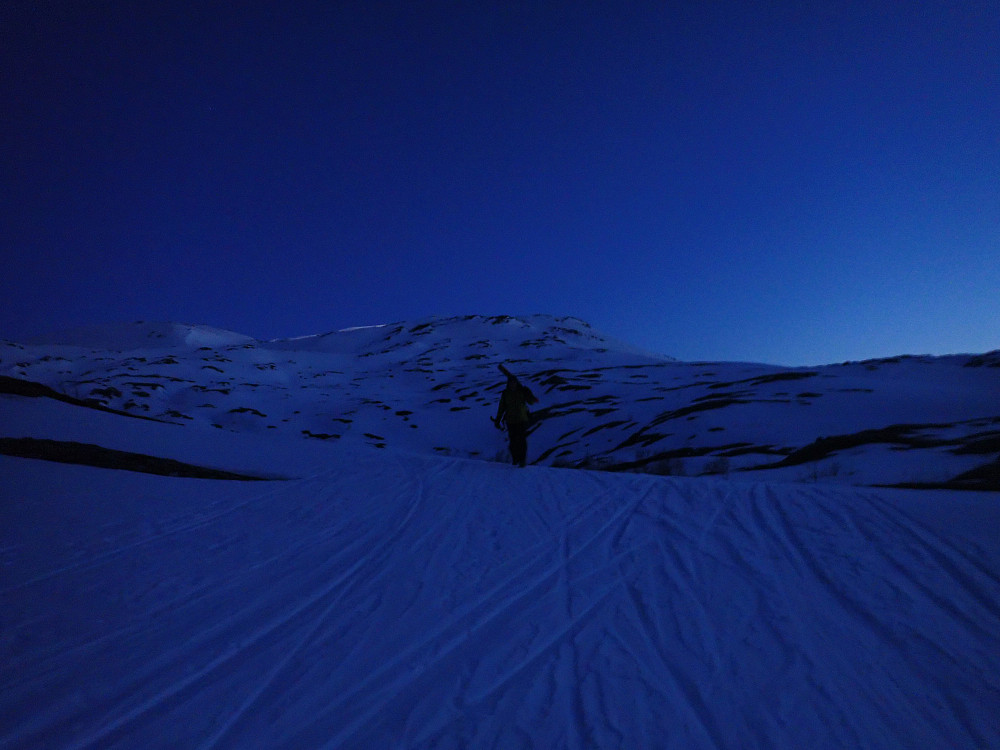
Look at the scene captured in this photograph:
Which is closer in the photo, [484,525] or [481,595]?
[481,595]

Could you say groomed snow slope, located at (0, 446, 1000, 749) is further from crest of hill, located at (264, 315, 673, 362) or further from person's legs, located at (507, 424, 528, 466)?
crest of hill, located at (264, 315, 673, 362)

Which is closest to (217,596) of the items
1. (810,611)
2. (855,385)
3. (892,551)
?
(810,611)

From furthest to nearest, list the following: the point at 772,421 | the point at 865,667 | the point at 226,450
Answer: the point at 772,421
the point at 226,450
the point at 865,667

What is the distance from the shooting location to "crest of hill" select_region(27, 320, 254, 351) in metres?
90.8

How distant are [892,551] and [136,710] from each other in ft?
19.7

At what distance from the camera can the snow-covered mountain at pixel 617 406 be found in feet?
34.6

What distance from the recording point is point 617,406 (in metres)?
20.6

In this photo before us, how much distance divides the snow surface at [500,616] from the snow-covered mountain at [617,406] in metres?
3.86

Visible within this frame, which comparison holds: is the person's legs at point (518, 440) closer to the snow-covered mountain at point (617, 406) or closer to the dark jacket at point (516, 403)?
the dark jacket at point (516, 403)

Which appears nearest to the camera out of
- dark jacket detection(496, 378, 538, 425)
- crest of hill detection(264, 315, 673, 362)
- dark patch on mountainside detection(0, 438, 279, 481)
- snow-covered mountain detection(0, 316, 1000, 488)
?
dark patch on mountainside detection(0, 438, 279, 481)

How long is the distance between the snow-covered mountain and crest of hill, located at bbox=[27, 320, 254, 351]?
34447 millimetres

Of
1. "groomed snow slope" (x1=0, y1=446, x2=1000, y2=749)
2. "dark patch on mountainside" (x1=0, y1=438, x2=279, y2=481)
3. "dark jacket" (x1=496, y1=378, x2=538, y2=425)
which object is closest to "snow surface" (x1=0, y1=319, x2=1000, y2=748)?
"groomed snow slope" (x1=0, y1=446, x2=1000, y2=749)

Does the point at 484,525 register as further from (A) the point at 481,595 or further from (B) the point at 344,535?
(A) the point at 481,595

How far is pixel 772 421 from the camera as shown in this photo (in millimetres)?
14258
